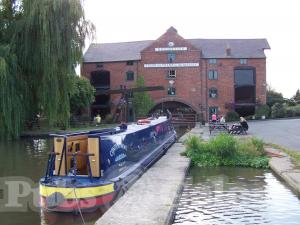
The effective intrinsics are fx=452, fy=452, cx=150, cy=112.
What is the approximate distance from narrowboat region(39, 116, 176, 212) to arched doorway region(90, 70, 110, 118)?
40412 mm

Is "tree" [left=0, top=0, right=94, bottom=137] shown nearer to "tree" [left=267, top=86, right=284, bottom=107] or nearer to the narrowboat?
the narrowboat

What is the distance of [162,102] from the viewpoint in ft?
167

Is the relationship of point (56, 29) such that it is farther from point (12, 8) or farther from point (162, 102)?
point (162, 102)

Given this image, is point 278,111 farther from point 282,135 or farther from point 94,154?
point 94,154

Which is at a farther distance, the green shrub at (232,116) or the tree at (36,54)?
the green shrub at (232,116)

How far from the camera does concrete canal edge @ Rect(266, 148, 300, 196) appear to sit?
416 inches

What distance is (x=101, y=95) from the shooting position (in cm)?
5241

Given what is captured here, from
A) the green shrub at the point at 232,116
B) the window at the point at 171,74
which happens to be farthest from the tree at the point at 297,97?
the window at the point at 171,74

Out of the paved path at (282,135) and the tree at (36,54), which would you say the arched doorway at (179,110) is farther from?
the tree at (36,54)

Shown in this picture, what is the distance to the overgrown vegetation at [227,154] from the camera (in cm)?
1487

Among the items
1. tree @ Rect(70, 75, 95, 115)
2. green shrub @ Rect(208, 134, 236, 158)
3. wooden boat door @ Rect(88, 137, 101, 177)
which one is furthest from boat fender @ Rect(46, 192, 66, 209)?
tree @ Rect(70, 75, 95, 115)

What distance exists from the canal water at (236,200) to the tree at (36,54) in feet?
28.2

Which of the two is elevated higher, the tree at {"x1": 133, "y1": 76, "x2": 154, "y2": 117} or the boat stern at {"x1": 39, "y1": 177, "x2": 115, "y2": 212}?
the tree at {"x1": 133, "y1": 76, "x2": 154, "y2": 117}

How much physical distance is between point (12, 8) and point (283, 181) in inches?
557
